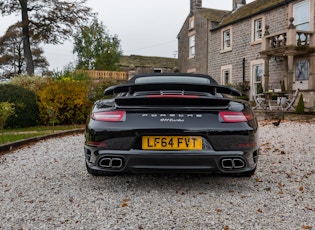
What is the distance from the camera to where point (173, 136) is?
3.05m

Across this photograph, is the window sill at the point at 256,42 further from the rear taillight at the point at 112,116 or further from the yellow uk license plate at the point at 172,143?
the rear taillight at the point at 112,116

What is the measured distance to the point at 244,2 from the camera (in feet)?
78.9

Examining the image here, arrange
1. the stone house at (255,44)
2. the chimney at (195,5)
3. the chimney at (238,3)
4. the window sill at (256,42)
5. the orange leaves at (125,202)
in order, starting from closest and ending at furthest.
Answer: the orange leaves at (125,202)
the stone house at (255,44)
the window sill at (256,42)
the chimney at (238,3)
the chimney at (195,5)

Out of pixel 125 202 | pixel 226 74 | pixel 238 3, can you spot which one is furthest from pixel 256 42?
pixel 125 202

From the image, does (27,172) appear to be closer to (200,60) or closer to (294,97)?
(294,97)

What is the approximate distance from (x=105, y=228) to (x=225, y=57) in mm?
20302

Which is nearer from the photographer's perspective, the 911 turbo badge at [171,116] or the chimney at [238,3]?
the 911 turbo badge at [171,116]

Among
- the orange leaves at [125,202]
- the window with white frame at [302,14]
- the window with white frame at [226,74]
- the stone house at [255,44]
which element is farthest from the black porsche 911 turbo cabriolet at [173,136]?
the window with white frame at [226,74]

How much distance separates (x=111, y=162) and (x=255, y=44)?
57.4 ft

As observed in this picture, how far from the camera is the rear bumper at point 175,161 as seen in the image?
9.86ft

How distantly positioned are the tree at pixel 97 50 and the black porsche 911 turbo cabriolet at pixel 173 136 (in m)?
33.6

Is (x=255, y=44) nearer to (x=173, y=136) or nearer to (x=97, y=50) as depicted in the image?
(x=173, y=136)

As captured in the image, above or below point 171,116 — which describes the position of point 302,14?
above

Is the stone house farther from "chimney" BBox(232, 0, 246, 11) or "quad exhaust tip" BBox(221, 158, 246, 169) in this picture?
"quad exhaust tip" BBox(221, 158, 246, 169)
